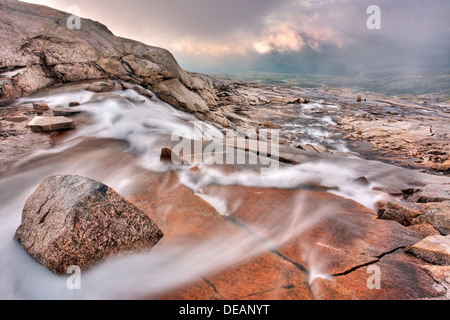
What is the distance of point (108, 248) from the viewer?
11.8 feet

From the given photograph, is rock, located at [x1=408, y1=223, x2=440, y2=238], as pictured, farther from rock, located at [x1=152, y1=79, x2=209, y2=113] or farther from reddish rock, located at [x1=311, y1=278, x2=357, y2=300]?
rock, located at [x1=152, y1=79, x2=209, y2=113]

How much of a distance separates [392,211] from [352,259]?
2.19 m

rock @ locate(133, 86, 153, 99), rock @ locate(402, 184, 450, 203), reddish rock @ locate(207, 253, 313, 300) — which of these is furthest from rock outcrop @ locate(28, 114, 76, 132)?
rock @ locate(402, 184, 450, 203)

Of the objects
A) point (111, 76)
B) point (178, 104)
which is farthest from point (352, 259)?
point (111, 76)

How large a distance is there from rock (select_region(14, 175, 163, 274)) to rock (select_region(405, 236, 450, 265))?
14.5ft

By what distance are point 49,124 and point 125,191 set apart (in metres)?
5.20

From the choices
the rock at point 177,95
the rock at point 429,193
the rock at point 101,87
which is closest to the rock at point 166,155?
the rock at point 429,193

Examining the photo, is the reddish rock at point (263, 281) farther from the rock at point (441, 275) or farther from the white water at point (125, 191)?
the rock at point (441, 275)

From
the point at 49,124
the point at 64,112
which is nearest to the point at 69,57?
the point at 64,112

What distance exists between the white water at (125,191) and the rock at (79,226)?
19 cm

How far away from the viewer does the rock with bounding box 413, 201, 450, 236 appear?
464 cm

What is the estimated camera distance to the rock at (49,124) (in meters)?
8.18

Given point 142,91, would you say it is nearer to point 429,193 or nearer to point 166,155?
point 166,155
